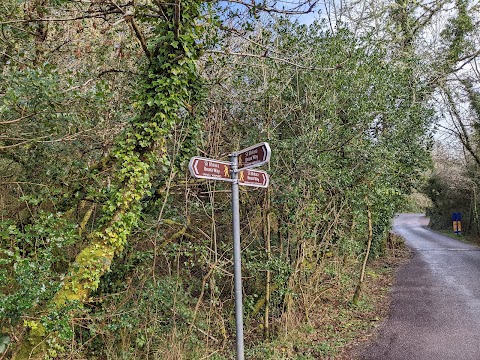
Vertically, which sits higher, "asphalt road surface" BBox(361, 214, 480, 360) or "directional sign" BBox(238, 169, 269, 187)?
"directional sign" BBox(238, 169, 269, 187)

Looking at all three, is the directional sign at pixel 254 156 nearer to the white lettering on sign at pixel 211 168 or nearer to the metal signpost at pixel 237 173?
the metal signpost at pixel 237 173

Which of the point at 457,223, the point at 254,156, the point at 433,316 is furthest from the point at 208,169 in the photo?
the point at 457,223

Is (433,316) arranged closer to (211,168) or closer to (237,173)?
(237,173)

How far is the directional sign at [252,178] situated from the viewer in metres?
3.61

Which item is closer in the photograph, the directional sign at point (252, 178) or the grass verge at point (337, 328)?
the directional sign at point (252, 178)

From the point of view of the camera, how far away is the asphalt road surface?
5926 mm

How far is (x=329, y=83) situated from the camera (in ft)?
24.3

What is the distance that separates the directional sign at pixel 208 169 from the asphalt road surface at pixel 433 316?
4.22 metres

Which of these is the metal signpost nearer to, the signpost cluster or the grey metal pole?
the grey metal pole

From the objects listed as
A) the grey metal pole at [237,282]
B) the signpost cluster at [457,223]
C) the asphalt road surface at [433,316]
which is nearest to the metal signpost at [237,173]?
the grey metal pole at [237,282]

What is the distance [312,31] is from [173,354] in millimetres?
6288

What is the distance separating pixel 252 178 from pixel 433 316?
6.10m

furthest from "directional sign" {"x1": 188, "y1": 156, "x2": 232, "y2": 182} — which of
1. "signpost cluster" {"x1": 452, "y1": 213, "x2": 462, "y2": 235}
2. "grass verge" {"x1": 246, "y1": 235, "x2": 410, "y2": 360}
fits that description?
"signpost cluster" {"x1": 452, "y1": 213, "x2": 462, "y2": 235}

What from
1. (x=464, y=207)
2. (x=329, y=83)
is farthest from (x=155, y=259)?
(x=464, y=207)
